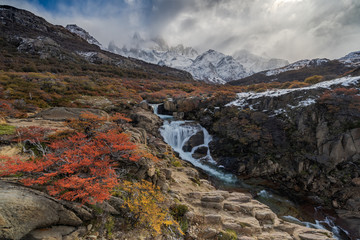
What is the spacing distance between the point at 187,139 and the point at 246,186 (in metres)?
8.40

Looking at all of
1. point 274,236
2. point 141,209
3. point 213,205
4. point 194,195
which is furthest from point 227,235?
point 141,209

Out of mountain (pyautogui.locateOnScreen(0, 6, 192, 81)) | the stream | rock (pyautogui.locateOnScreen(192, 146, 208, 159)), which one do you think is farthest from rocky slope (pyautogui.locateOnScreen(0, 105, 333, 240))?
mountain (pyautogui.locateOnScreen(0, 6, 192, 81))

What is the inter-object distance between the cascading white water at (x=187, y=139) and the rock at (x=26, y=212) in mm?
12733

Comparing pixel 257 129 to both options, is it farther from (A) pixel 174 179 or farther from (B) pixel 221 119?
(A) pixel 174 179

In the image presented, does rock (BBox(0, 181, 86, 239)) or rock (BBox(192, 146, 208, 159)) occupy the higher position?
rock (BBox(0, 181, 86, 239))

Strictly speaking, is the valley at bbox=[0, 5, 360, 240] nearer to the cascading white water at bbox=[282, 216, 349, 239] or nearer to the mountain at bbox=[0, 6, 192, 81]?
the cascading white water at bbox=[282, 216, 349, 239]

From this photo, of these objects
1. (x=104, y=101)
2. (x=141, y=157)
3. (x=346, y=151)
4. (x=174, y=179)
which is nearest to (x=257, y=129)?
(x=346, y=151)

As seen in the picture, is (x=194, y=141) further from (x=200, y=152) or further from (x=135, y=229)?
(x=135, y=229)

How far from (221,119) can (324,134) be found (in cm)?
1015

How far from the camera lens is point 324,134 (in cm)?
1334

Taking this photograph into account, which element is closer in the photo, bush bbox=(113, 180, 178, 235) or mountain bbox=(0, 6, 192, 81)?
bush bbox=(113, 180, 178, 235)

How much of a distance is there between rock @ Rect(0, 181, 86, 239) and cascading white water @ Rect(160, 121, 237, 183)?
12.7m

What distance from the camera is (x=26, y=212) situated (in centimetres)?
328

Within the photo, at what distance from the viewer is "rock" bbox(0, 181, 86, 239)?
119 inches
